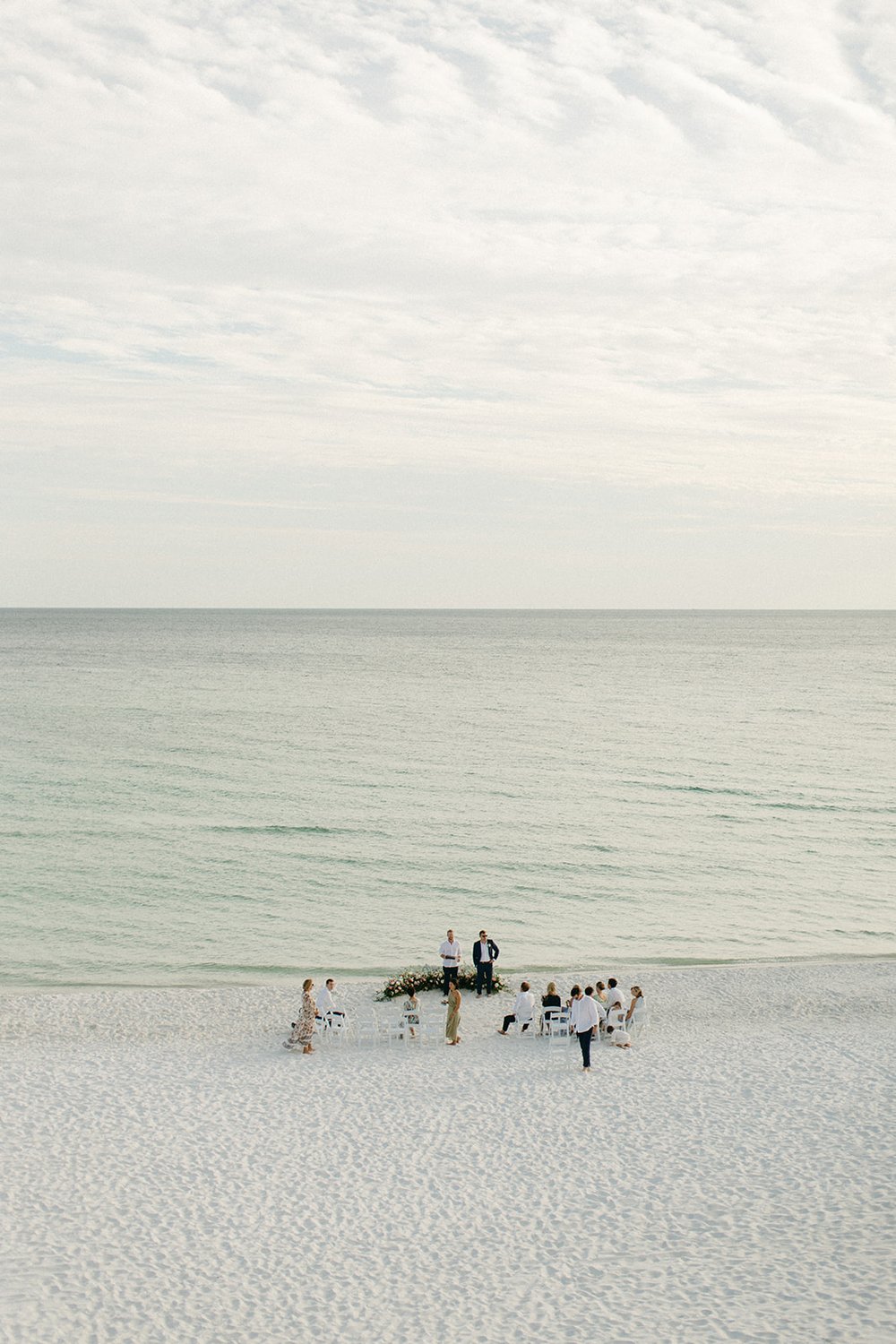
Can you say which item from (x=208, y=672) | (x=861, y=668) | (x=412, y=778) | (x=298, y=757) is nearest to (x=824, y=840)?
(x=412, y=778)

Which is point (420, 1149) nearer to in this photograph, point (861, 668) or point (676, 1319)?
point (676, 1319)

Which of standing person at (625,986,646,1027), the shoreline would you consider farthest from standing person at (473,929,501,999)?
standing person at (625,986,646,1027)

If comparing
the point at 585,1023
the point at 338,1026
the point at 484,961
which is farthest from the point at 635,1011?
the point at 338,1026

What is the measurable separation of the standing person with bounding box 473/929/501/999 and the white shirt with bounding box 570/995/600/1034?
3.56m

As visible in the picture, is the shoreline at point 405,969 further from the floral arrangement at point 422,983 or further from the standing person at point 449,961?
the standing person at point 449,961

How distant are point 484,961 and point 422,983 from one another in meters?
1.33

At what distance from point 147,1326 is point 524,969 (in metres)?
13.3

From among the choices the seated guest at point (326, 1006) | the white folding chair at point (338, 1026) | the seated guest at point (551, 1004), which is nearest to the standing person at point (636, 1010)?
the seated guest at point (551, 1004)

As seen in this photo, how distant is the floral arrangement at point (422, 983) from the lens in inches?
757

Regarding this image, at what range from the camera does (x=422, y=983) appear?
19.7 meters

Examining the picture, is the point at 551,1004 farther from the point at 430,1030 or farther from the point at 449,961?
the point at 449,961

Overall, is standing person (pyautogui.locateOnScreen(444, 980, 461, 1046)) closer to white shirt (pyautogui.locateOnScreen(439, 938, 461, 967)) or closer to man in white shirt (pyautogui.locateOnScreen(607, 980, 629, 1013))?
white shirt (pyautogui.locateOnScreen(439, 938, 461, 967))

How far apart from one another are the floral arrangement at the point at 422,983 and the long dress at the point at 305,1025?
2866 mm

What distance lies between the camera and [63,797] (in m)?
38.2
